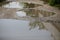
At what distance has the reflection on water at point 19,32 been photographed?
9.45ft

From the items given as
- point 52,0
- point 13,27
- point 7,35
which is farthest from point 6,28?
point 52,0

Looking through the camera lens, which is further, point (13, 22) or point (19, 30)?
point (13, 22)

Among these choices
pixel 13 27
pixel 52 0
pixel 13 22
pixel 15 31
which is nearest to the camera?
pixel 15 31

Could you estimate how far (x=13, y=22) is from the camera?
3.65m

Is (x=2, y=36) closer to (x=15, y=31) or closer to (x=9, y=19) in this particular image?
(x=15, y=31)

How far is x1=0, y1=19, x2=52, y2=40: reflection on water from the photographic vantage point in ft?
9.45

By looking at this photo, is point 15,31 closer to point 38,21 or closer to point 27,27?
point 27,27

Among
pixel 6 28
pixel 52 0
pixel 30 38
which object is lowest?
pixel 30 38

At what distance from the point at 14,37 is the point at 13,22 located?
84 cm

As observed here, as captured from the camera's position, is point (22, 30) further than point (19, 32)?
Yes

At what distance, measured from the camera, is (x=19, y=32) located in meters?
3.11

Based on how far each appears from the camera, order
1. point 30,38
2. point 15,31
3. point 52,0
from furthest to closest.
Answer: point 52,0 < point 15,31 < point 30,38

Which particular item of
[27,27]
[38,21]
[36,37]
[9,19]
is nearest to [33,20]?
[38,21]

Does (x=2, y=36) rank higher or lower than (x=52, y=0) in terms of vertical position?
lower
